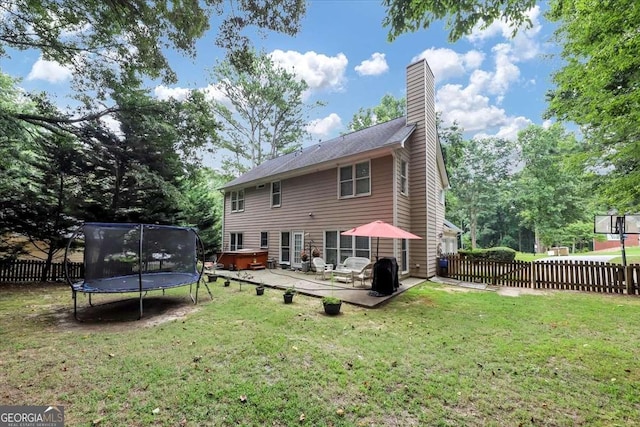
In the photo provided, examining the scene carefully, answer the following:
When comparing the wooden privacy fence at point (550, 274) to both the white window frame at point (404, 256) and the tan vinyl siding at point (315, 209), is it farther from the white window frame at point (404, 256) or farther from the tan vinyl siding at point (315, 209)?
the tan vinyl siding at point (315, 209)

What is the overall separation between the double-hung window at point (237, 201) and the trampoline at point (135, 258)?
8.16 metres

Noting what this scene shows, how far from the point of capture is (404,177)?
10.5 metres

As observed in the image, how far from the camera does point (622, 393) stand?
293cm

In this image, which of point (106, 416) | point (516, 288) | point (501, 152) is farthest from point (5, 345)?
point (501, 152)

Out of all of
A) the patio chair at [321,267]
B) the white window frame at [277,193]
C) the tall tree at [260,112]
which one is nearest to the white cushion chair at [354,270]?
the patio chair at [321,267]

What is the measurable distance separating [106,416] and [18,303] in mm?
7243

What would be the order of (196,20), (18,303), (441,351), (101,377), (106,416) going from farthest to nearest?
(18,303), (196,20), (441,351), (101,377), (106,416)

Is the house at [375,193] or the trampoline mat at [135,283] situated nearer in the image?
the trampoline mat at [135,283]

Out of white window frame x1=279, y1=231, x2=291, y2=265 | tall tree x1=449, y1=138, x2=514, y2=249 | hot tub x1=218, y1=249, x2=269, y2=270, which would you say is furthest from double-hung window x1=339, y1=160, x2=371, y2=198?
tall tree x1=449, y1=138, x2=514, y2=249

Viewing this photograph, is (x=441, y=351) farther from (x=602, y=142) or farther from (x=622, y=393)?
(x=602, y=142)

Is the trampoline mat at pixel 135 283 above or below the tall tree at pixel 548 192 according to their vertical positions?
below

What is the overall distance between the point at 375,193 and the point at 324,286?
12.9 feet

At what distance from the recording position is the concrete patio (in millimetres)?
7041

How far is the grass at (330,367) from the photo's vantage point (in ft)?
8.49
